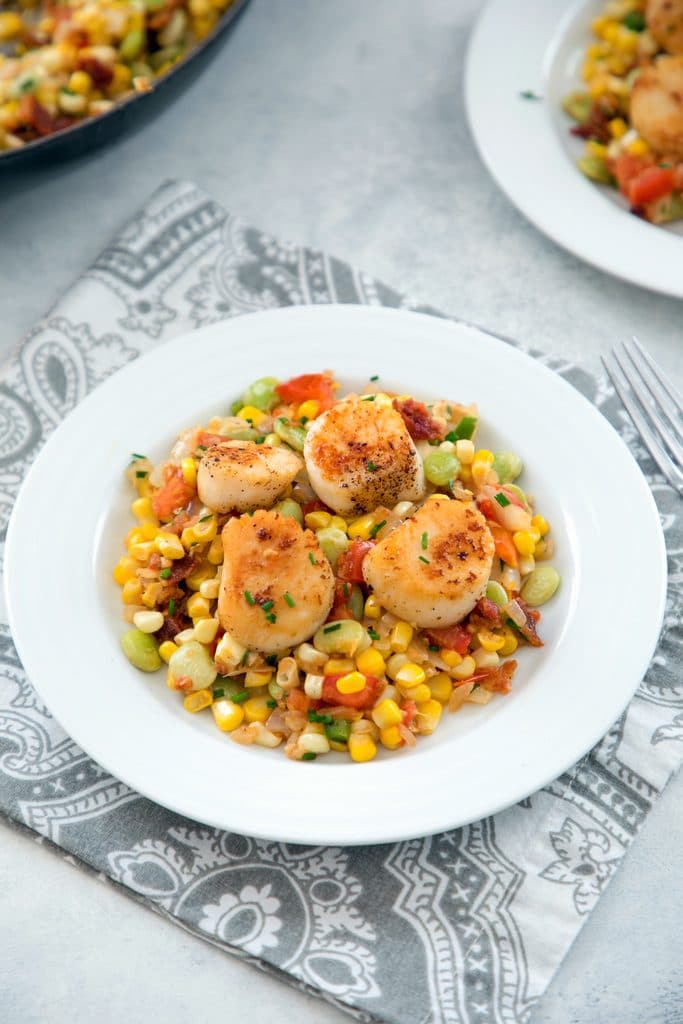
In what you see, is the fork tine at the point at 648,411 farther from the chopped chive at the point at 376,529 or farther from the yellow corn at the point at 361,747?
the yellow corn at the point at 361,747

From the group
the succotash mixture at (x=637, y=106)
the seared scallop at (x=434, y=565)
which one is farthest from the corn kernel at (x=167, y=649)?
the succotash mixture at (x=637, y=106)

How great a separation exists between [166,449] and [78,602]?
74cm

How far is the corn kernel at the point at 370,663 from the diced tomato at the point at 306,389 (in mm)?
1109

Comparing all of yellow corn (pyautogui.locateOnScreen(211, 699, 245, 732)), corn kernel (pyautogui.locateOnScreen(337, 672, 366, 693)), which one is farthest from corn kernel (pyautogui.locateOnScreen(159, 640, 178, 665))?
corn kernel (pyautogui.locateOnScreen(337, 672, 366, 693))

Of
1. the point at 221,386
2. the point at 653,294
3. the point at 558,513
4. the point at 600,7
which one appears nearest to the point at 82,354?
the point at 221,386

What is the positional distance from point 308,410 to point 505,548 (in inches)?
36.5

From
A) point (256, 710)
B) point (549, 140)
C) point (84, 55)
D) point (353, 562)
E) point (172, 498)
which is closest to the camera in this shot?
point (256, 710)

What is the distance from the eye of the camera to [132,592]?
3684mm

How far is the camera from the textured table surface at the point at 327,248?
332 cm

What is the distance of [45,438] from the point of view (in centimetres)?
445

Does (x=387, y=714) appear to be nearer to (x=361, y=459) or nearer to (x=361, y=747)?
(x=361, y=747)

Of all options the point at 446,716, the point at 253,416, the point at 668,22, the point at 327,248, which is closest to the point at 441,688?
the point at 446,716

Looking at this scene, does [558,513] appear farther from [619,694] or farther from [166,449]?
[166,449]

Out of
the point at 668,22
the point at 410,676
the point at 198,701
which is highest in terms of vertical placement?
the point at 668,22
